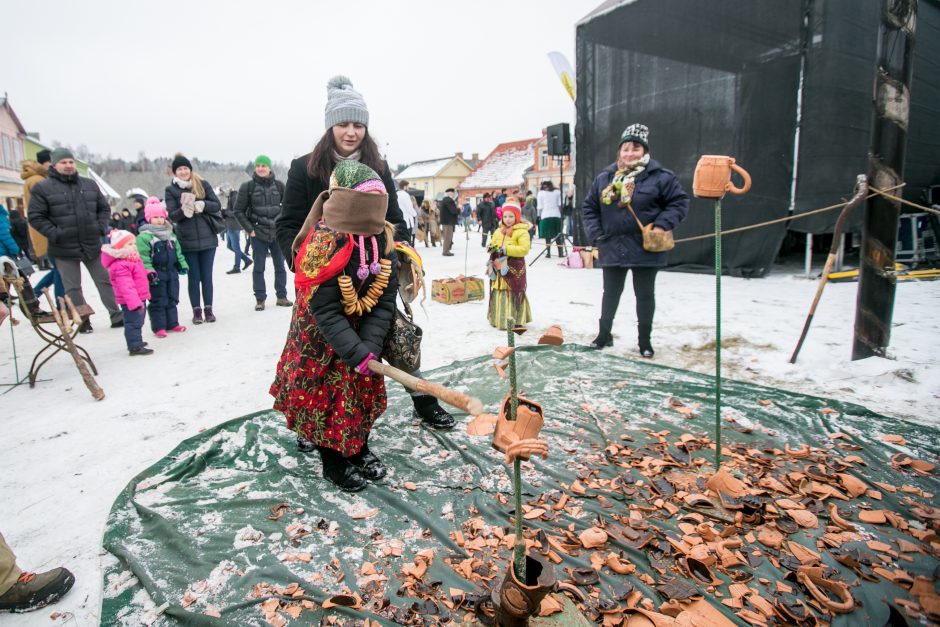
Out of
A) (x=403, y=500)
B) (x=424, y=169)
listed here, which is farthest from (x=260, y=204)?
(x=424, y=169)

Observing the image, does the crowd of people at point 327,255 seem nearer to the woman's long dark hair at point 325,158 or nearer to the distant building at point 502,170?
the woman's long dark hair at point 325,158

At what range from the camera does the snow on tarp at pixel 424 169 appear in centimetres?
5516

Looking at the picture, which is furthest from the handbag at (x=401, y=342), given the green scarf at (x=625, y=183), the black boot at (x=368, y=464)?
the green scarf at (x=625, y=183)

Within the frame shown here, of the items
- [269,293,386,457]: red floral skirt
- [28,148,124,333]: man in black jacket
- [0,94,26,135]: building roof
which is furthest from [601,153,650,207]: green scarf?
[0,94,26,135]: building roof

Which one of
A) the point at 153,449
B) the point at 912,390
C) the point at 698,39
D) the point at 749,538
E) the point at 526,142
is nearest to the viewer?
the point at 749,538

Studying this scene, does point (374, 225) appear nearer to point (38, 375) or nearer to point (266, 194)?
point (38, 375)

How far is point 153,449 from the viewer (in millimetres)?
3086

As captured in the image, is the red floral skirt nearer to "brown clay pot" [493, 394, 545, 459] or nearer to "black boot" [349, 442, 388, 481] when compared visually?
"black boot" [349, 442, 388, 481]

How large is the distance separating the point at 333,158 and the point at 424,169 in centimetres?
5764

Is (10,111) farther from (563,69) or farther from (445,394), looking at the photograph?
(445,394)

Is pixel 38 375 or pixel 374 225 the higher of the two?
pixel 374 225

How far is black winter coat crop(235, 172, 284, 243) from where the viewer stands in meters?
6.50

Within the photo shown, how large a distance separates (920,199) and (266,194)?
11.0 meters

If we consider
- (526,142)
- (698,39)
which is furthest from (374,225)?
(526,142)
